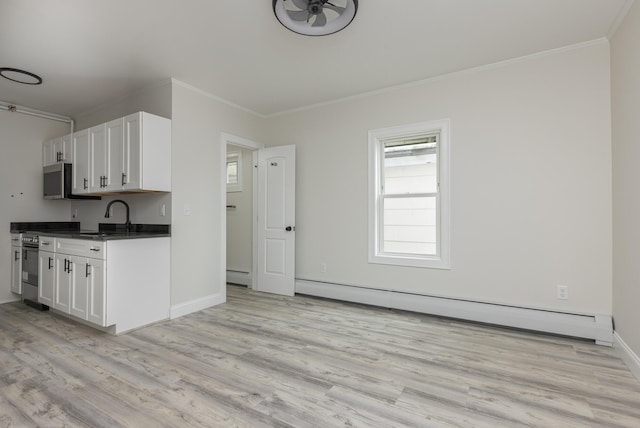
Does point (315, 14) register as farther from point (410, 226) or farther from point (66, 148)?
point (66, 148)

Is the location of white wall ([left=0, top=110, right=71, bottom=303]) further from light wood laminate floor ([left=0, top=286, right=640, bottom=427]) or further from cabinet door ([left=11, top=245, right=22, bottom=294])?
light wood laminate floor ([left=0, top=286, right=640, bottom=427])

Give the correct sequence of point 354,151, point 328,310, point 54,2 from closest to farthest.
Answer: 1. point 54,2
2. point 328,310
3. point 354,151

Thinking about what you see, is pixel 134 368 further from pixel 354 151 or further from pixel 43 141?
pixel 43 141

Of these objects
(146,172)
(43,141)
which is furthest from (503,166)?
(43,141)

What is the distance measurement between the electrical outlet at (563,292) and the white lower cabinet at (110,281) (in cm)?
394

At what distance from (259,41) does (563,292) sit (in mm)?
3605

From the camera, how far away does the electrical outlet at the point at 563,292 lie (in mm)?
2949

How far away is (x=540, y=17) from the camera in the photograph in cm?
251

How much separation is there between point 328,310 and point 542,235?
238cm

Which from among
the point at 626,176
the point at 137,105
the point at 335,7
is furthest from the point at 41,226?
the point at 626,176

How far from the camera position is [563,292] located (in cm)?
296

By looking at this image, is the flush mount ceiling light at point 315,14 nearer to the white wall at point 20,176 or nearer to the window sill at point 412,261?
the window sill at point 412,261

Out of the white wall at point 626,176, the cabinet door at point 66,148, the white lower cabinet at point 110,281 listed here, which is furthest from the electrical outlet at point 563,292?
the cabinet door at point 66,148

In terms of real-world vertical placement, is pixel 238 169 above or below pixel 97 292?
above
